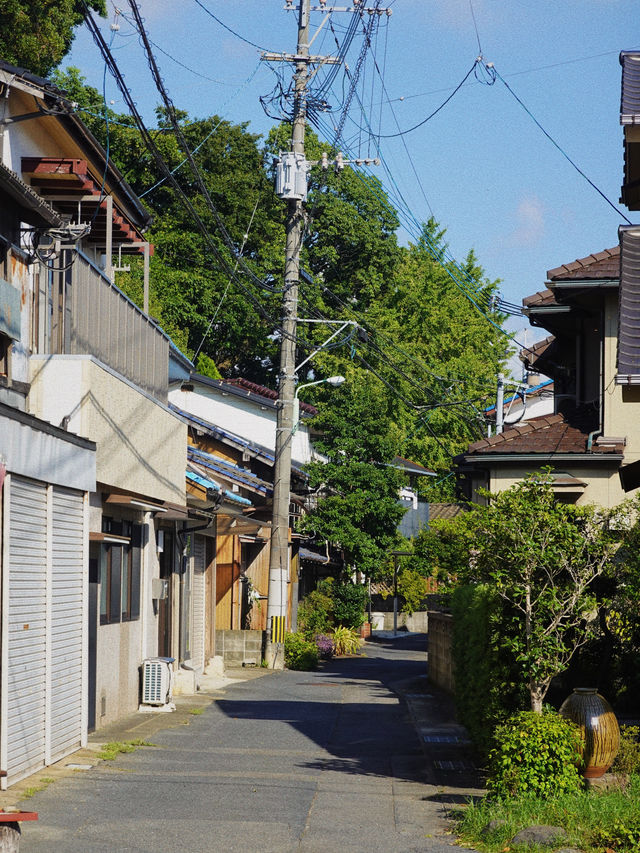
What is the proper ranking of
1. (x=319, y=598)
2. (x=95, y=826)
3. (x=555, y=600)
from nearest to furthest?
(x=95, y=826)
(x=555, y=600)
(x=319, y=598)

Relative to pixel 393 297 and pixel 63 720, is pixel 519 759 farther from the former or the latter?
pixel 393 297

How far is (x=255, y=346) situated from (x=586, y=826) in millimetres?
46797

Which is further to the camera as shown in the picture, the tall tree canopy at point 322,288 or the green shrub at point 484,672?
the tall tree canopy at point 322,288

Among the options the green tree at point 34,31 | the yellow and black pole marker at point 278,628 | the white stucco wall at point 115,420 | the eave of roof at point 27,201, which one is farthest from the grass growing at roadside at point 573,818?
the green tree at point 34,31

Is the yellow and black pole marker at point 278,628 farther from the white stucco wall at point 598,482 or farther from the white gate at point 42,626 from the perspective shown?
the white gate at point 42,626

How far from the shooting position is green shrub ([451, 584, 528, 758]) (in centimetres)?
1206

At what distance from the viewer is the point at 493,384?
51375mm

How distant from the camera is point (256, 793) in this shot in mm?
11484

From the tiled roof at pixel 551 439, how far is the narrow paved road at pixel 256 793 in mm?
5239

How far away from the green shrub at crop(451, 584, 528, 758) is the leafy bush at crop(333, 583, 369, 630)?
21.9 m

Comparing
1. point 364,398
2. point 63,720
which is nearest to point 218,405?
point 364,398

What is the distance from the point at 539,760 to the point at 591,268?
37.6ft

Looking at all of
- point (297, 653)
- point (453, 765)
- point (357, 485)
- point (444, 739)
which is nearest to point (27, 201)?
point (453, 765)

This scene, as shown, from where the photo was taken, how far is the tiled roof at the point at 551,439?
2006 centimetres
